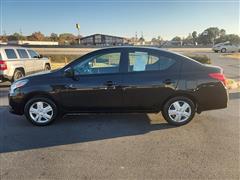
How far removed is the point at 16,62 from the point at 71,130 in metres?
7.20

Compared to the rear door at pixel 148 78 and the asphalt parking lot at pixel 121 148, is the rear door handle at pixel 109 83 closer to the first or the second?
the rear door at pixel 148 78

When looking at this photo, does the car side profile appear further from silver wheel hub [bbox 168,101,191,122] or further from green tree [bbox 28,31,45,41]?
green tree [bbox 28,31,45,41]

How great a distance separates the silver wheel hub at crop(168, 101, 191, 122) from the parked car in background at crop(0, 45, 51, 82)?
7.62m

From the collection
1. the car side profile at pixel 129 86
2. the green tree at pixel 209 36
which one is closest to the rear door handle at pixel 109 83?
the car side profile at pixel 129 86

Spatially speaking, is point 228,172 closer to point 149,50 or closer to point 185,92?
point 185,92

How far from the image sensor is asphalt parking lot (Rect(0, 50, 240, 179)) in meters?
3.70

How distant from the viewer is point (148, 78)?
5531 millimetres

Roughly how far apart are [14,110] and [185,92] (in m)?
3.61

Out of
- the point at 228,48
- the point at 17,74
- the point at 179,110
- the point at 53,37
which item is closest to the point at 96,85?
the point at 179,110

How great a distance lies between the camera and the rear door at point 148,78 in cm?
553

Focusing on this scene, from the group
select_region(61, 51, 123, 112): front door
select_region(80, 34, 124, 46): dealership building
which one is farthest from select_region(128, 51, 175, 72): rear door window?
select_region(80, 34, 124, 46): dealership building

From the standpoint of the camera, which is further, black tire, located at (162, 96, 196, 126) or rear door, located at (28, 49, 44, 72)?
rear door, located at (28, 49, 44, 72)

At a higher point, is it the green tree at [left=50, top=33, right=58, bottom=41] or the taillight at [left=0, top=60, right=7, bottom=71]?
the green tree at [left=50, top=33, right=58, bottom=41]

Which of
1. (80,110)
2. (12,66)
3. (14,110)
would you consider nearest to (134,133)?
(80,110)
